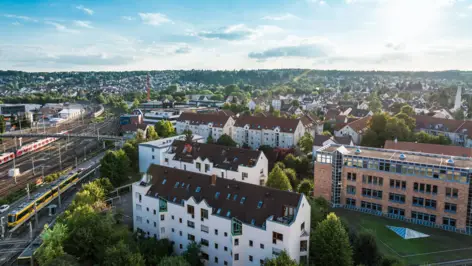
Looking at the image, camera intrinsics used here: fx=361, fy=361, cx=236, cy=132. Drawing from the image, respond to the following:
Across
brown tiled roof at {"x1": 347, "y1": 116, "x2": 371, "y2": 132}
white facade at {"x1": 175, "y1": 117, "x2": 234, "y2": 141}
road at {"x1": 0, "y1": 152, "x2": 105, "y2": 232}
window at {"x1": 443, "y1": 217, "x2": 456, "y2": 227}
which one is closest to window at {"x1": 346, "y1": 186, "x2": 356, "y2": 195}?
window at {"x1": 443, "y1": 217, "x2": 456, "y2": 227}

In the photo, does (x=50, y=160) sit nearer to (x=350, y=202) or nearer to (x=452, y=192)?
(x=350, y=202)

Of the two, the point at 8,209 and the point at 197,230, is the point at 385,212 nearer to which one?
the point at 197,230

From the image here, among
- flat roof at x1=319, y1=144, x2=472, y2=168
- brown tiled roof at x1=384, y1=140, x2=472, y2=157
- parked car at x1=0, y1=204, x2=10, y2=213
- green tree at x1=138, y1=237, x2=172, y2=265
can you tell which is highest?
flat roof at x1=319, y1=144, x2=472, y2=168

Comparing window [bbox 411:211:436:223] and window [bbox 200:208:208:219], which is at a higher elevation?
window [bbox 200:208:208:219]

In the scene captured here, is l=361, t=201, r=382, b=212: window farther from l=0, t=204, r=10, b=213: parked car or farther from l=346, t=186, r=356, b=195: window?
l=0, t=204, r=10, b=213: parked car

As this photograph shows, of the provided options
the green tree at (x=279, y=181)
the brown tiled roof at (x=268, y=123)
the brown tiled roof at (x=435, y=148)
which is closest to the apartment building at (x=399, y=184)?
the green tree at (x=279, y=181)

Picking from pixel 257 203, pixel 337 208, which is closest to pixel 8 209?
pixel 257 203
